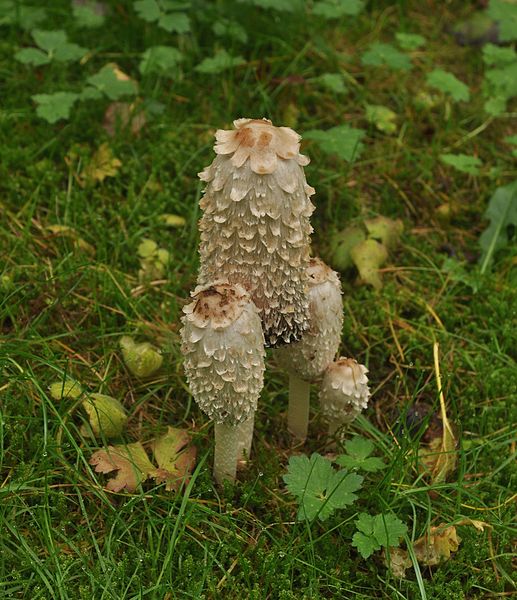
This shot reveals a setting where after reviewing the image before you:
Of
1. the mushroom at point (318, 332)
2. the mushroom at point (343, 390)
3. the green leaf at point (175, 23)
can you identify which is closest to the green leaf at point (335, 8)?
the green leaf at point (175, 23)

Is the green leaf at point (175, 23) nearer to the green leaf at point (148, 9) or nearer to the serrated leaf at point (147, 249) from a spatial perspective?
the green leaf at point (148, 9)

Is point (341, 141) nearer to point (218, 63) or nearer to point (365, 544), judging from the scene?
point (218, 63)

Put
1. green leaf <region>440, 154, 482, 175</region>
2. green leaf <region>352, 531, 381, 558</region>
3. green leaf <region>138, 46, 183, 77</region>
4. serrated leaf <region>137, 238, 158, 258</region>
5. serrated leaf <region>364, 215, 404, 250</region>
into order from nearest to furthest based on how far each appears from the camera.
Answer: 1. green leaf <region>352, 531, 381, 558</region>
2. serrated leaf <region>137, 238, 158, 258</region>
3. serrated leaf <region>364, 215, 404, 250</region>
4. green leaf <region>440, 154, 482, 175</region>
5. green leaf <region>138, 46, 183, 77</region>

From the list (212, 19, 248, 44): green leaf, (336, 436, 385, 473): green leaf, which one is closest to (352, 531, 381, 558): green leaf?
(336, 436, 385, 473): green leaf

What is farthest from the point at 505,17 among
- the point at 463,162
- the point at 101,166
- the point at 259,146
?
the point at 259,146

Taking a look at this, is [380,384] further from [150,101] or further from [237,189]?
[150,101]

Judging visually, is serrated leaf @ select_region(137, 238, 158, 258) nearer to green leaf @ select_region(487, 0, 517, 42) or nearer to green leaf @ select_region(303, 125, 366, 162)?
green leaf @ select_region(303, 125, 366, 162)
